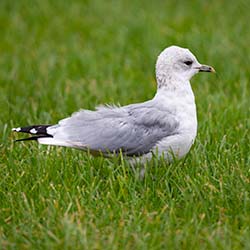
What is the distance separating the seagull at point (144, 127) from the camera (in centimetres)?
426

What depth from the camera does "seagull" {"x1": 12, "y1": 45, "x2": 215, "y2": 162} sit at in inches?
168

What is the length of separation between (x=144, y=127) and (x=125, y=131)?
0.12m

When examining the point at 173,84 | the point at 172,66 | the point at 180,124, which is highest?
the point at 172,66

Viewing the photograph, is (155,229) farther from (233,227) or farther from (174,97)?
(174,97)

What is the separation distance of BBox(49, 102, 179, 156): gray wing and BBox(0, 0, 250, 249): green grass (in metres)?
0.12

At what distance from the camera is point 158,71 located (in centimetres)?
448

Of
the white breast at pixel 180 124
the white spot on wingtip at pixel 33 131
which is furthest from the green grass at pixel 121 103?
the white spot on wingtip at pixel 33 131

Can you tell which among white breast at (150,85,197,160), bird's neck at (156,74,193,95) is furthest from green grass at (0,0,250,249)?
bird's neck at (156,74,193,95)

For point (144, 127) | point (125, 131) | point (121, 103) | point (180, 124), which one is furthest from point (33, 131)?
point (121, 103)

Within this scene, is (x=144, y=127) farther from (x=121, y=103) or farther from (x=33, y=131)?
(x=121, y=103)

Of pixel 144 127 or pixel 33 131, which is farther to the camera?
pixel 33 131

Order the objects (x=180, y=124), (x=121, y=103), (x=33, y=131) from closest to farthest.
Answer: (x=180, y=124)
(x=33, y=131)
(x=121, y=103)

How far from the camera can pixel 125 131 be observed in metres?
4.29

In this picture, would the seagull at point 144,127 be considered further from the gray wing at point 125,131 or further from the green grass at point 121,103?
the green grass at point 121,103
